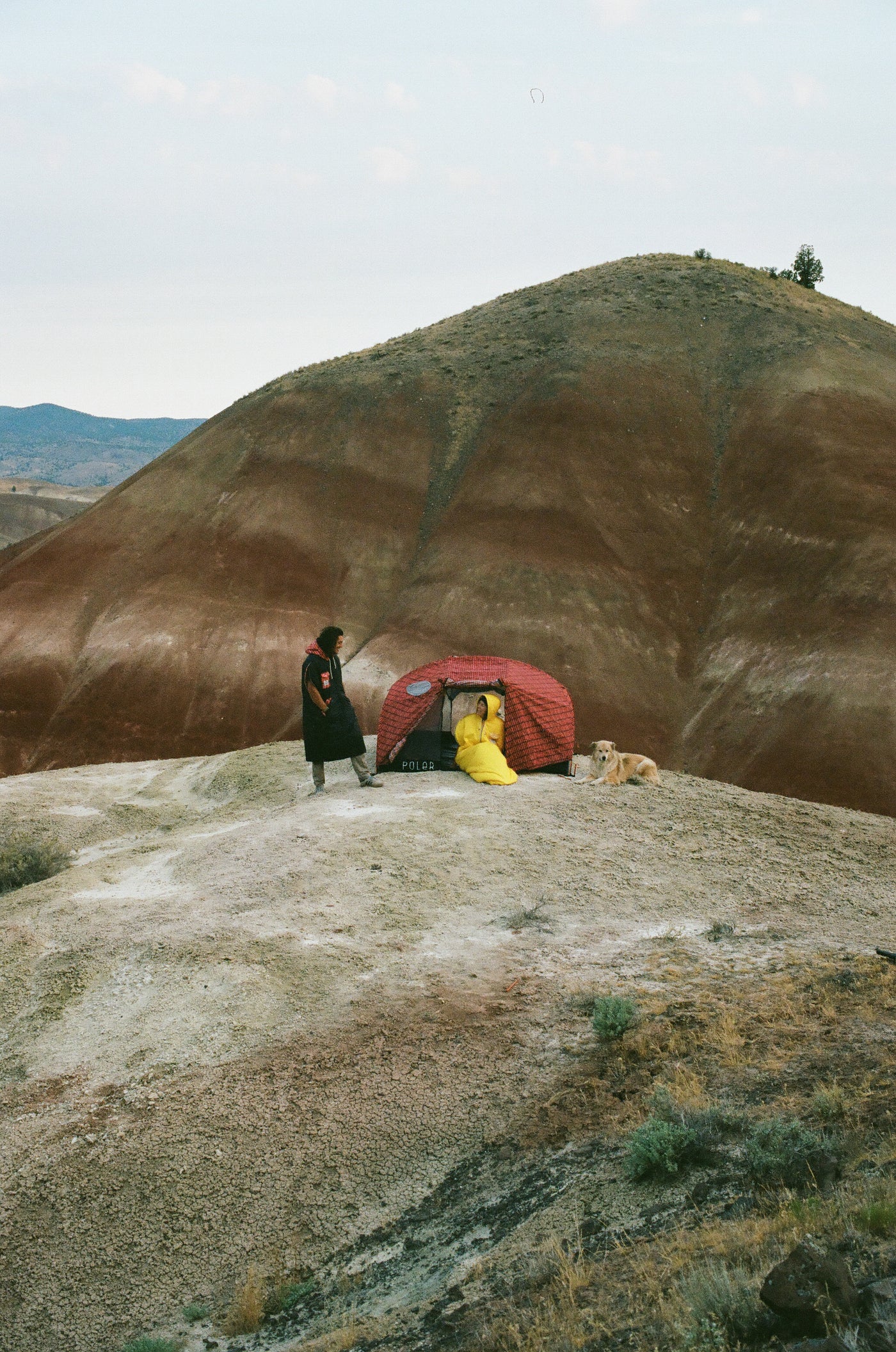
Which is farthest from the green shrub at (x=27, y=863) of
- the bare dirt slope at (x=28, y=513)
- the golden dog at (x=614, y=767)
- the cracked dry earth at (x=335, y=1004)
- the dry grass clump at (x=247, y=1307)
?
the bare dirt slope at (x=28, y=513)

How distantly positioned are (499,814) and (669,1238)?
306 inches

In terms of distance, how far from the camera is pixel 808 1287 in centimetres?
333

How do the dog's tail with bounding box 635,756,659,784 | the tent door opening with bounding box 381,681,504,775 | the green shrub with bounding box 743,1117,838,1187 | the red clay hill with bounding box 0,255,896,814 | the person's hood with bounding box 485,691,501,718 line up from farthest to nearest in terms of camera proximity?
the red clay hill with bounding box 0,255,896,814
the tent door opening with bounding box 381,681,504,775
the dog's tail with bounding box 635,756,659,784
the person's hood with bounding box 485,691,501,718
the green shrub with bounding box 743,1117,838,1187

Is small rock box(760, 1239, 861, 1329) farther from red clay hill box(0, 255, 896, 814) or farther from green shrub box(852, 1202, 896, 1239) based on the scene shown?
red clay hill box(0, 255, 896, 814)

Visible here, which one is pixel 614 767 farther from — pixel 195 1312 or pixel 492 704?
pixel 195 1312

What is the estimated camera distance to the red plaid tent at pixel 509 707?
14266 millimetres

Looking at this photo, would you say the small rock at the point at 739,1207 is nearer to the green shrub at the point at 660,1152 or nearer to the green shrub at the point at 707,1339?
the green shrub at the point at 660,1152

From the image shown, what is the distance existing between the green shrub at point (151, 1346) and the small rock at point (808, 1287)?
10.4ft

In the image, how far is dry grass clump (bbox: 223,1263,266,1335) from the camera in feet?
16.6

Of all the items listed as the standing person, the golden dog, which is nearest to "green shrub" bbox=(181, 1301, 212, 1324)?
the standing person

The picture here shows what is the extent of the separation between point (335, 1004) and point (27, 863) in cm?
623

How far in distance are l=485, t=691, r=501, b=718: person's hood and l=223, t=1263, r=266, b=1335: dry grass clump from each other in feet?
30.0

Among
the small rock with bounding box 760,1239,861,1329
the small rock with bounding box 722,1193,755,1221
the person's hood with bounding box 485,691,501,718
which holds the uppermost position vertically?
the person's hood with bounding box 485,691,501,718

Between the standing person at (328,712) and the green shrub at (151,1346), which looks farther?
the standing person at (328,712)
